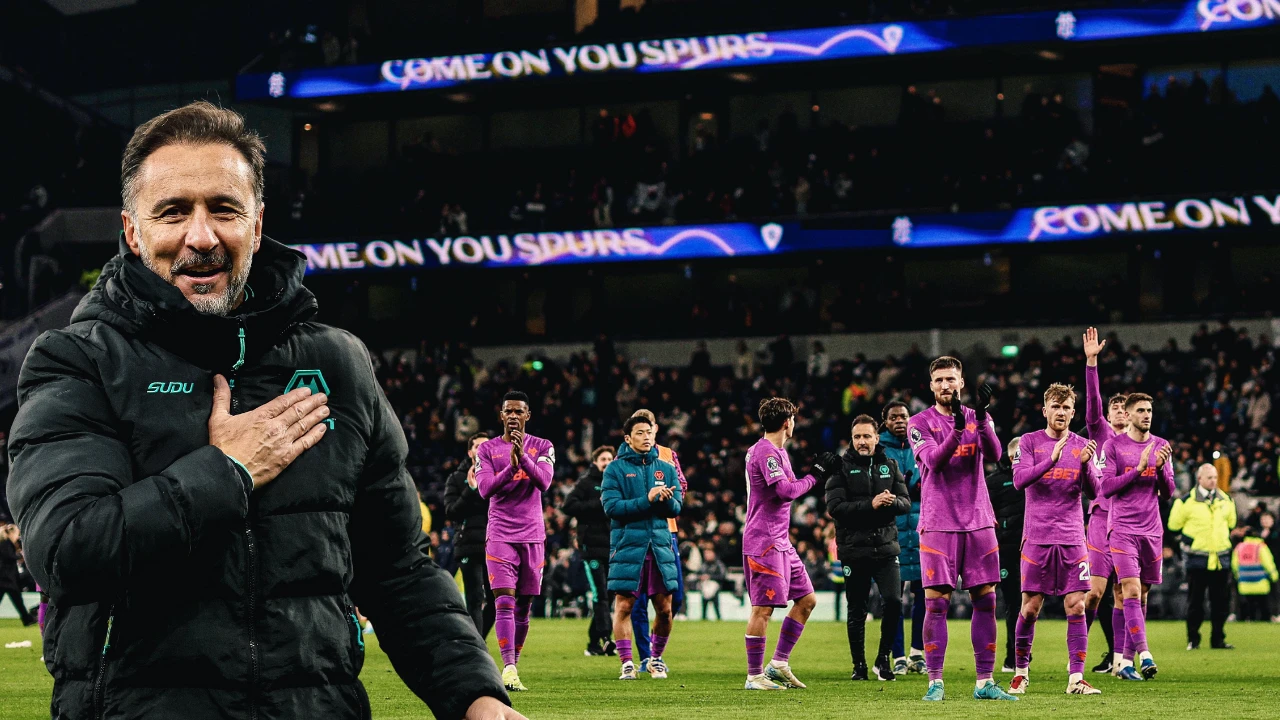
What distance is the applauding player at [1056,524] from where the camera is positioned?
520 inches

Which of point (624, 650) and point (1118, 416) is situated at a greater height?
point (1118, 416)

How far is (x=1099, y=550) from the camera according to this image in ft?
48.5

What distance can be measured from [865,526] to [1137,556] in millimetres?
2537

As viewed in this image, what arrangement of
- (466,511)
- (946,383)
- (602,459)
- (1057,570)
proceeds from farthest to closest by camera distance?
(602,459)
(466,511)
(1057,570)
(946,383)

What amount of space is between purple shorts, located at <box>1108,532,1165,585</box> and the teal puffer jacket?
4006mm

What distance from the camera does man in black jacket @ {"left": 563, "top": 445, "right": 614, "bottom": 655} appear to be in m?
18.3

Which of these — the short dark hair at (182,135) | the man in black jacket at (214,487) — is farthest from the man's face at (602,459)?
the short dark hair at (182,135)

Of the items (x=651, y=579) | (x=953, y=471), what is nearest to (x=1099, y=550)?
(x=953, y=471)

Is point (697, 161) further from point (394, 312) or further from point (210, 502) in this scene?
point (210, 502)

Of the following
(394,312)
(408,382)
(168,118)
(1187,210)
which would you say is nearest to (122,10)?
(394,312)

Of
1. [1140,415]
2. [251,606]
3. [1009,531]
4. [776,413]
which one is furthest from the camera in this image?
[1009,531]

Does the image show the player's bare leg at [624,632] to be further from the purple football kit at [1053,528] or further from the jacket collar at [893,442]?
the purple football kit at [1053,528]

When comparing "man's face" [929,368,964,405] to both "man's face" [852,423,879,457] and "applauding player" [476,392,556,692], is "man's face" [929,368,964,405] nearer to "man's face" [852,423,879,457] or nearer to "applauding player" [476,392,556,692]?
"man's face" [852,423,879,457]

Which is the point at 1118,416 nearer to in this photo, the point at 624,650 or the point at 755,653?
the point at 755,653
